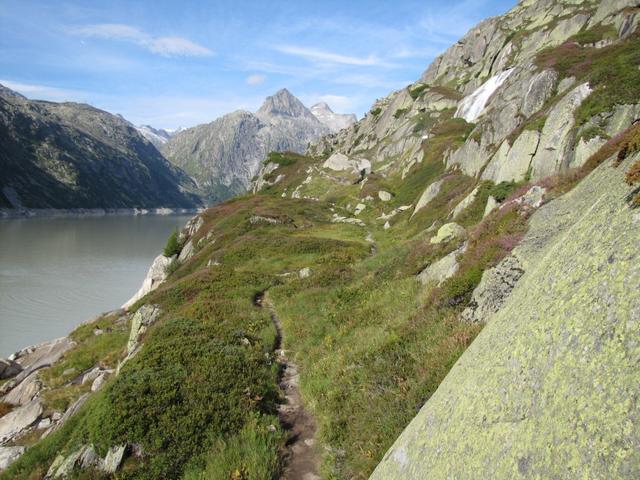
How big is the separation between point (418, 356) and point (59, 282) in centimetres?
7122

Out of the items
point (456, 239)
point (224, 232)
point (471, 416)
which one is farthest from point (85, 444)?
point (224, 232)

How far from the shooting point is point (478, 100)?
69.8 meters

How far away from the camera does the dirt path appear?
9367mm

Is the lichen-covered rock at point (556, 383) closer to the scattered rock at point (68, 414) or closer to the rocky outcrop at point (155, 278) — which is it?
the scattered rock at point (68, 414)

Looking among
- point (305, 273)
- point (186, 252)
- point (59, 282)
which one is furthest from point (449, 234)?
point (59, 282)

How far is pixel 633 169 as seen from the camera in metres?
6.38

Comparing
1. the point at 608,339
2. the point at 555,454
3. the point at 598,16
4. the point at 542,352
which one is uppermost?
the point at 598,16

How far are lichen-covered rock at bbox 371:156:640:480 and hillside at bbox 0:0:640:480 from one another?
0.08 ft

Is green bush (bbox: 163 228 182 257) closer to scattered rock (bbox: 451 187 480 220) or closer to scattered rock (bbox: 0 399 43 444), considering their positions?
scattered rock (bbox: 0 399 43 444)

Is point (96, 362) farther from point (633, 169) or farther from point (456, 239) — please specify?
point (633, 169)

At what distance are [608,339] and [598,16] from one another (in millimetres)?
79205

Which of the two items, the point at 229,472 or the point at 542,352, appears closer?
the point at 542,352

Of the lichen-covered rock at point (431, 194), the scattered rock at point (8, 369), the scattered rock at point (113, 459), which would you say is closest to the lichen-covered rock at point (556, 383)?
the scattered rock at point (113, 459)

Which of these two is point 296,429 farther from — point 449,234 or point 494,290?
point 449,234
